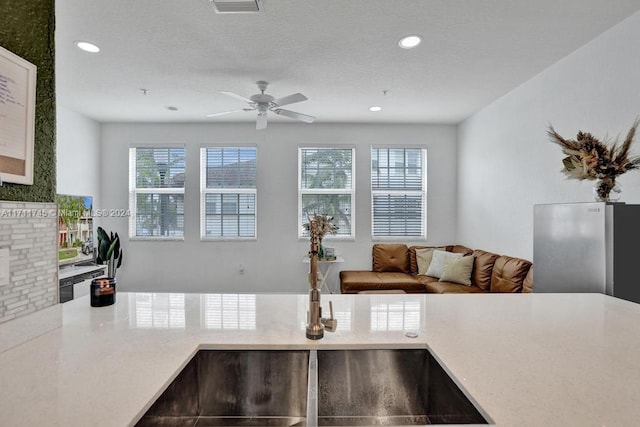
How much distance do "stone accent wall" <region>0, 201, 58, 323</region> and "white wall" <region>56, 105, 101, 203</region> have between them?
3.68 m

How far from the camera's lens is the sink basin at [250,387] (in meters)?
1.02

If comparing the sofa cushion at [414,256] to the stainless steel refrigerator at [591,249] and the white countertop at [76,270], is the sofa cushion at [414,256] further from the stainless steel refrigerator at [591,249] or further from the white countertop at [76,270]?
the white countertop at [76,270]

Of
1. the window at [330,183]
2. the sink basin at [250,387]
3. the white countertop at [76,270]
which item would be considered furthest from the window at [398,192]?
the sink basin at [250,387]

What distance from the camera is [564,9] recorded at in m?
2.07

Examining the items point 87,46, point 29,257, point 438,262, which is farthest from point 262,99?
point 438,262

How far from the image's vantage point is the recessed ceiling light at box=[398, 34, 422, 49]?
2.38 meters

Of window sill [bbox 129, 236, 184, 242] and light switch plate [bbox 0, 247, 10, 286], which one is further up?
light switch plate [bbox 0, 247, 10, 286]

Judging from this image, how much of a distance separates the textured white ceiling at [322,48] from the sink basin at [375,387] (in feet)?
6.87

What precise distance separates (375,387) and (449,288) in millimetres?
2851

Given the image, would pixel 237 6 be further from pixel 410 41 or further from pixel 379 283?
pixel 379 283

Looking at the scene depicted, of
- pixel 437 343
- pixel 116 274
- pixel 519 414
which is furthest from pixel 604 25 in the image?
pixel 116 274

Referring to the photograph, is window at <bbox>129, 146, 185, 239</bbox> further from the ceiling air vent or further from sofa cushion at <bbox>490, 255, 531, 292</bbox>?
sofa cushion at <bbox>490, 255, 531, 292</bbox>

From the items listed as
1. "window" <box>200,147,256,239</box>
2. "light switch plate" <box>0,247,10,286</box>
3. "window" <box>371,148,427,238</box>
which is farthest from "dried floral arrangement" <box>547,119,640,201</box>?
"window" <box>200,147,256,239</box>

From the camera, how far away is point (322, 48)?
8.41 feet
